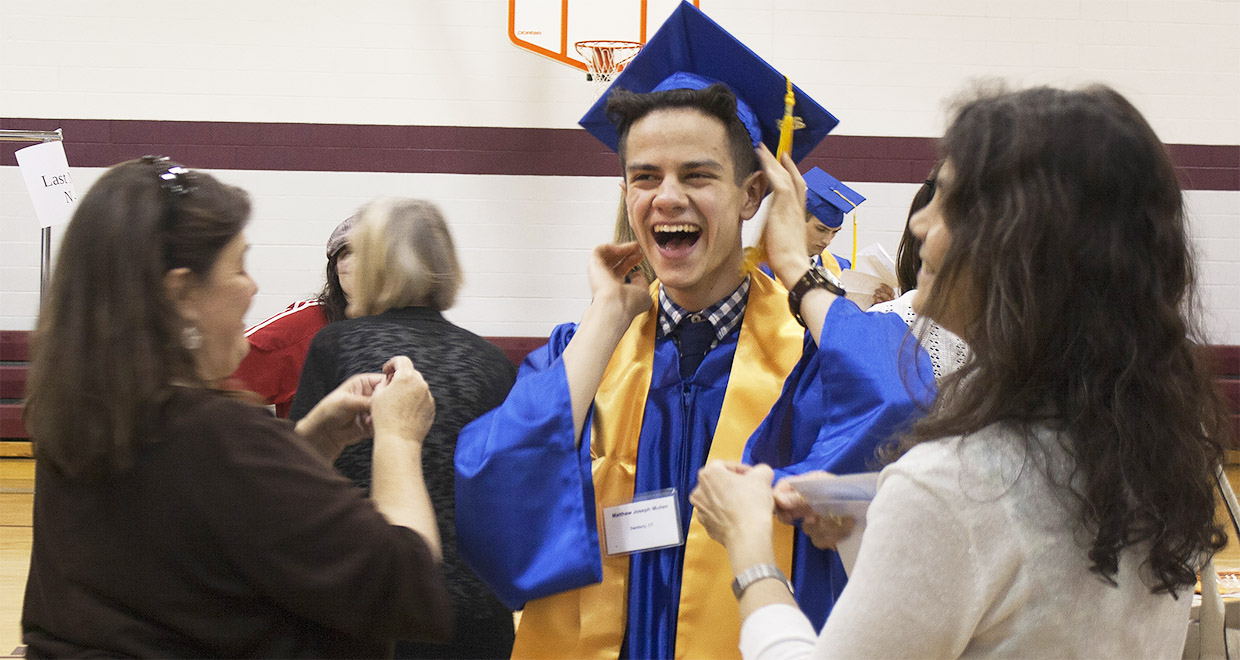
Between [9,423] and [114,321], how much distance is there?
22.3 feet

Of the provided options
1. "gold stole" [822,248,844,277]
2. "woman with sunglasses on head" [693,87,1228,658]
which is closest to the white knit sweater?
"woman with sunglasses on head" [693,87,1228,658]

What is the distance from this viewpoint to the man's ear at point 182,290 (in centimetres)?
133

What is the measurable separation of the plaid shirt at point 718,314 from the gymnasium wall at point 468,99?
528cm

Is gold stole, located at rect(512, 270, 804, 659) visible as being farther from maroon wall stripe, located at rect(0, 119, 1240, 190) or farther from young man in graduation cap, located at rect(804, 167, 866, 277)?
maroon wall stripe, located at rect(0, 119, 1240, 190)

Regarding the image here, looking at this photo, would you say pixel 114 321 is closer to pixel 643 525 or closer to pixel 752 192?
pixel 643 525

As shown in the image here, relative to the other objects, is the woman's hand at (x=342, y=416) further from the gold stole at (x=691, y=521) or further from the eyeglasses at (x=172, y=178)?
the eyeglasses at (x=172, y=178)

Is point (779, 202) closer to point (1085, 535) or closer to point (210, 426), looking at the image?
point (1085, 535)

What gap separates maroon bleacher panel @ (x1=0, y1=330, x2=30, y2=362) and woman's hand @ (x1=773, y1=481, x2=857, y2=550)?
6984 millimetres

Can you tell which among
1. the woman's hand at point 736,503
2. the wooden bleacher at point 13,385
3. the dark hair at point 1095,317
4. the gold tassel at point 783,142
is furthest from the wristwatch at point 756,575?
the wooden bleacher at point 13,385

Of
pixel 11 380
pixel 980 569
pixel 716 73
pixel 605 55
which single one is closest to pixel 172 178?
pixel 716 73

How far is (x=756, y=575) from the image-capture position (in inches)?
48.9

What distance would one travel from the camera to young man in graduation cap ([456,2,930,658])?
1.58 meters

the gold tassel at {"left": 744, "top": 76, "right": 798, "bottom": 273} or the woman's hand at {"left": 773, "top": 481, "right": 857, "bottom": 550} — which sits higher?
the gold tassel at {"left": 744, "top": 76, "right": 798, "bottom": 273}

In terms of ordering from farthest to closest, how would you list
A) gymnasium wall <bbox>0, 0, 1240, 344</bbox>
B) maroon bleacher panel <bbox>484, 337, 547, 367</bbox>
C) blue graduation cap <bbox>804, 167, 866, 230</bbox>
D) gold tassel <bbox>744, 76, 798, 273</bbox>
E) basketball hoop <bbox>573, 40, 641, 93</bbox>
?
maroon bleacher panel <bbox>484, 337, 547, 367</bbox>, gymnasium wall <bbox>0, 0, 1240, 344</bbox>, basketball hoop <bbox>573, 40, 641, 93</bbox>, blue graduation cap <bbox>804, 167, 866, 230</bbox>, gold tassel <bbox>744, 76, 798, 273</bbox>
